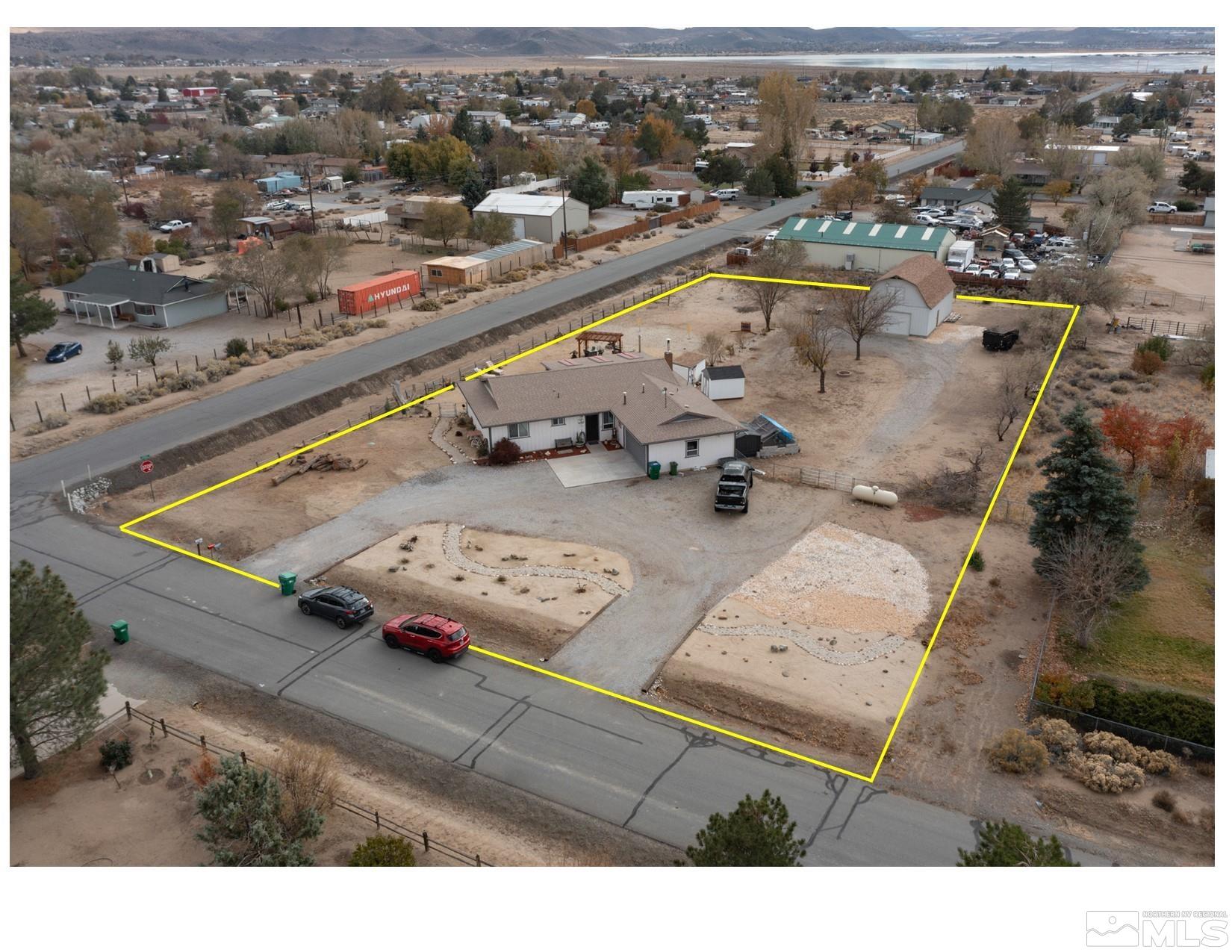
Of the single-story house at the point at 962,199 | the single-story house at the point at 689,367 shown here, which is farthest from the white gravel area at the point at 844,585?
the single-story house at the point at 962,199

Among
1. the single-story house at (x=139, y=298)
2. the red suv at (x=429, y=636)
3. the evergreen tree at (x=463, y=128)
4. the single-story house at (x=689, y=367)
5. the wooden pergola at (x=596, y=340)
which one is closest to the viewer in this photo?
the red suv at (x=429, y=636)

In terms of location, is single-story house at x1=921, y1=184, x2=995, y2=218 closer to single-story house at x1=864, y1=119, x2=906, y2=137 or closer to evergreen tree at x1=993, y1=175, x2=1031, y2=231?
evergreen tree at x1=993, y1=175, x2=1031, y2=231

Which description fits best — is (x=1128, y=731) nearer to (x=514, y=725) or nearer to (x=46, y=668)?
(x=514, y=725)

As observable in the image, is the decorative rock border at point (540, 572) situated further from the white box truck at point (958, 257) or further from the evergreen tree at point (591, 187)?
the evergreen tree at point (591, 187)

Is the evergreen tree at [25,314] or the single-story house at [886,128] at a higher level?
the single-story house at [886,128]

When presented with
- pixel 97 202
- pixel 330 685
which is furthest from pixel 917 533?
pixel 97 202

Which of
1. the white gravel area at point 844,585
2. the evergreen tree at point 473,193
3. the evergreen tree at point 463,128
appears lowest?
the white gravel area at point 844,585

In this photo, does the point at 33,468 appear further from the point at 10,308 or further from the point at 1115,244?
the point at 1115,244
